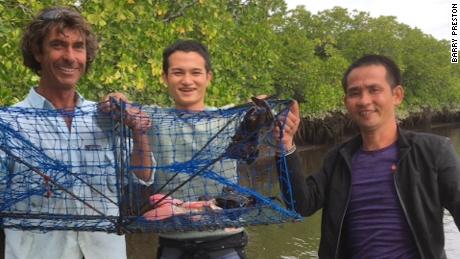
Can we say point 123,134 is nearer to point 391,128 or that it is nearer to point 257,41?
point 391,128

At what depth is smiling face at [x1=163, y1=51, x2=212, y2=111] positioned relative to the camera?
2441 mm

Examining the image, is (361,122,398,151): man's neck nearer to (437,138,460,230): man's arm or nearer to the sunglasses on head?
(437,138,460,230): man's arm

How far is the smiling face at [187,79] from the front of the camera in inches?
96.1

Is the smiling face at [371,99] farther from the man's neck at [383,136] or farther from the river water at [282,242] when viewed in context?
the river water at [282,242]

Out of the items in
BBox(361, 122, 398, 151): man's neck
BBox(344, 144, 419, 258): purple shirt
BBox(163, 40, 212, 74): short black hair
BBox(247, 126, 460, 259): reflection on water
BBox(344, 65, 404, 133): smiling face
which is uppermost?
BBox(163, 40, 212, 74): short black hair

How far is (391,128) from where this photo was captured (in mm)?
2340

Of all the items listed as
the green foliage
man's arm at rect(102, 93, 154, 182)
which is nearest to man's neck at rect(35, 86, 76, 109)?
man's arm at rect(102, 93, 154, 182)

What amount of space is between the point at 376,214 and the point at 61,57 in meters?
1.48

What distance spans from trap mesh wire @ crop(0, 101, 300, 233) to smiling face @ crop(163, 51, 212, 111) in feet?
0.63

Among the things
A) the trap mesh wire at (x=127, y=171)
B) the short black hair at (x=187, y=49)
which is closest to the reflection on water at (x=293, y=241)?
the short black hair at (x=187, y=49)

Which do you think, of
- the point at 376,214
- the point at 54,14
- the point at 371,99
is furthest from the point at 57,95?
the point at 376,214

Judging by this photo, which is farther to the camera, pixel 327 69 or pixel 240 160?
pixel 327 69

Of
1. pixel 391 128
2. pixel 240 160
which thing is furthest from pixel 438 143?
pixel 240 160

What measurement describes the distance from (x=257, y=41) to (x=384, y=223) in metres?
8.96
